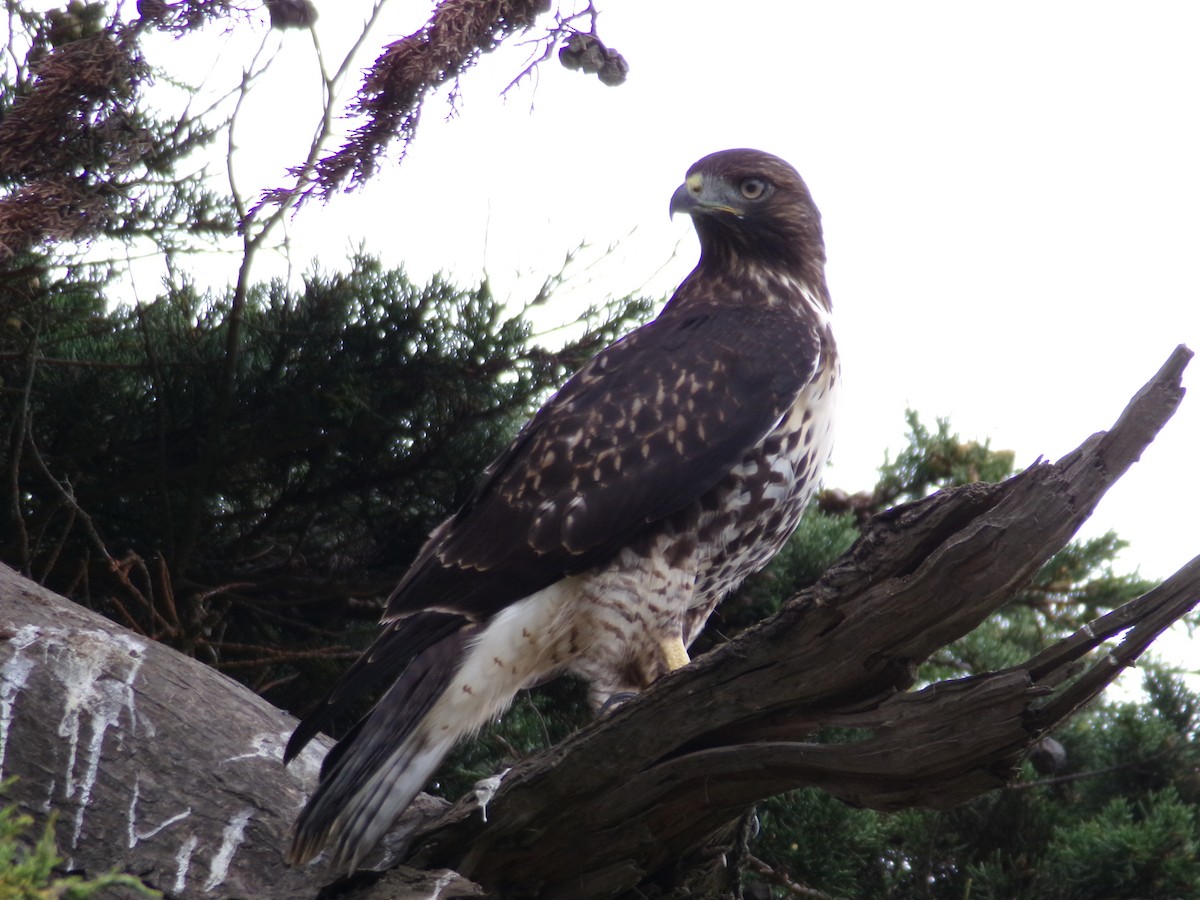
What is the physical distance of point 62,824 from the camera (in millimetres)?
3193

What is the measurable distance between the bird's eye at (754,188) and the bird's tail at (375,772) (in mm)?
2061

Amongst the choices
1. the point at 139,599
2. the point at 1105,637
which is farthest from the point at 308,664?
the point at 1105,637

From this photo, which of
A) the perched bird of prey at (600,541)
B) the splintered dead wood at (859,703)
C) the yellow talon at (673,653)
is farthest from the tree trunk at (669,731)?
the yellow talon at (673,653)

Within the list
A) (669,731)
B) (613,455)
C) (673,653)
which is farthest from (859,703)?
(613,455)

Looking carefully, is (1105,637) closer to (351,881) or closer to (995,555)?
(995,555)

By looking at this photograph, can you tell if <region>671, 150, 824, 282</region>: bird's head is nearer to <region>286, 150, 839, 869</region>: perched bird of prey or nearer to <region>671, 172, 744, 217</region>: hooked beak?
<region>671, 172, 744, 217</region>: hooked beak

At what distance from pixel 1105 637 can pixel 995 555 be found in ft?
0.82

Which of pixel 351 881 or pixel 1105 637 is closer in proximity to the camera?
pixel 1105 637

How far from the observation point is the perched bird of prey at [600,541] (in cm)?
Answer: 329

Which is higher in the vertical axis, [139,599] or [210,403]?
[210,403]

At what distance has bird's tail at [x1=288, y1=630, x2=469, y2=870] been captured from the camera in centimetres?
309

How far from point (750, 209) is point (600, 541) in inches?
60.2

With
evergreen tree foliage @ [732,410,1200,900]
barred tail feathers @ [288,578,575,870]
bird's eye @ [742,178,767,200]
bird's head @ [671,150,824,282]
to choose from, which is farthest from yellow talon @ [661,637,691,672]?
bird's eye @ [742,178,767,200]

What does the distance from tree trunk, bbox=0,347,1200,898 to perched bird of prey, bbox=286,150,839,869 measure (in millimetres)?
261
